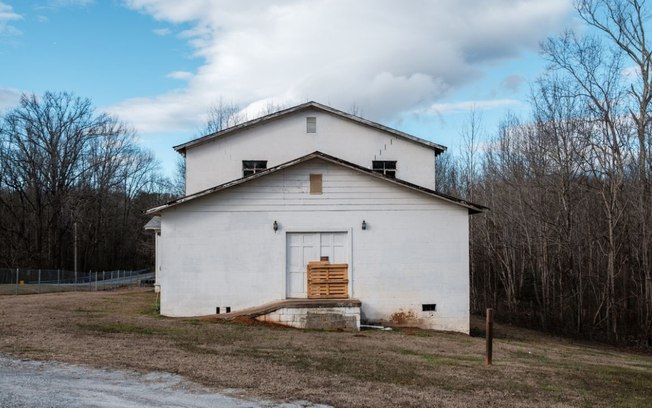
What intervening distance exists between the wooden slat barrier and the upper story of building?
6066mm

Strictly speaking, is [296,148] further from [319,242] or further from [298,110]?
[319,242]

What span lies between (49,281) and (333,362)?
3782 centimetres

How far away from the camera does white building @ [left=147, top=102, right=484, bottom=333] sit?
701 inches

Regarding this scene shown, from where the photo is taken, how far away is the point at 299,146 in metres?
23.0

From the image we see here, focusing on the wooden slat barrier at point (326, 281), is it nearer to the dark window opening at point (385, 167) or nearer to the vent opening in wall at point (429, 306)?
the vent opening in wall at point (429, 306)

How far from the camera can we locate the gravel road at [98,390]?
7262 millimetres

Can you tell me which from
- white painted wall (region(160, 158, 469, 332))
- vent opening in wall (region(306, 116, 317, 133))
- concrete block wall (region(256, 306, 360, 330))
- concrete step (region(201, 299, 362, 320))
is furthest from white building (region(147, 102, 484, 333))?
vent opening in wall (region(306, 116, 317, 133))

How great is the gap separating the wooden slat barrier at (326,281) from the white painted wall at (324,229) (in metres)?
0.32

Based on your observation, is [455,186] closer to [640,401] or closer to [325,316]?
[325,316]

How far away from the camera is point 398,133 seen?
76.2 ft

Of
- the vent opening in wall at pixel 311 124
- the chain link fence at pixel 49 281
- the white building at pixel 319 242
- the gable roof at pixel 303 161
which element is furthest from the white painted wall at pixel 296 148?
the chain link fence at pixel 49 281

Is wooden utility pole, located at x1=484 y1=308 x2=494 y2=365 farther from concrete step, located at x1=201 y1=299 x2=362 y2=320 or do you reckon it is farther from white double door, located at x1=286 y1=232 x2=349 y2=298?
white double door, located at x1=286 y1=232 x2=349 y2=298

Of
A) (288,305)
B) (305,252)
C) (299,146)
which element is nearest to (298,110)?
(299,146)

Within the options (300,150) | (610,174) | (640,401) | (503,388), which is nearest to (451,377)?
(503,388)
